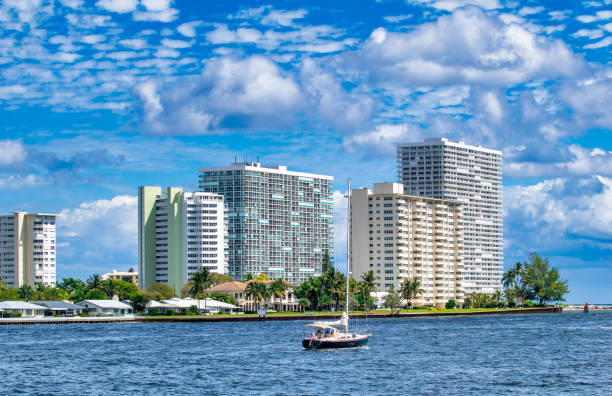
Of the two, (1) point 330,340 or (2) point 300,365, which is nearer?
(2) point 300,365

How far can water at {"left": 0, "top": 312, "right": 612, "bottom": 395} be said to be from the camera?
7225 cm

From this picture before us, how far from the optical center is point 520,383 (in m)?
74.1

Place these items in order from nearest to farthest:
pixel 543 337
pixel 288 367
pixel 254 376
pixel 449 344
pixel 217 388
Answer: pixel 217 388
pixel 254 376
pixel 288 367
pixel 449 344
pixel 543 337

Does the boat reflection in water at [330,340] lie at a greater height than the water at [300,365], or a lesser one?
greater

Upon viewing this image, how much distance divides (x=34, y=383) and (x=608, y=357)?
195 ft

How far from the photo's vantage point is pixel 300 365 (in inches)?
3524

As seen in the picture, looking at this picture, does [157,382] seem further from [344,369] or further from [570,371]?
[570,371]

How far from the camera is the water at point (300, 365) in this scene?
2844 inches

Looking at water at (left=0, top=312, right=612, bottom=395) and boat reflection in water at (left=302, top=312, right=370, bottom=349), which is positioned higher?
boat reflection in water at (left=302, top=312, right=370, bottom=349)

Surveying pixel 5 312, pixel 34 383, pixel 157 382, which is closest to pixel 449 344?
pixel 157 382

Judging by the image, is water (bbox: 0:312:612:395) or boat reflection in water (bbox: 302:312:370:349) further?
boat reflection in water (bbox: 302:312:370:349)

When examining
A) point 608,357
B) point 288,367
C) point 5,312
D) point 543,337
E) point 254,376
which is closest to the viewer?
point 254,376

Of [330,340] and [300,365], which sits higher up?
[330,340]

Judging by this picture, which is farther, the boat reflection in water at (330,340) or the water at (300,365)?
the boat reflection in water at (330,340)
